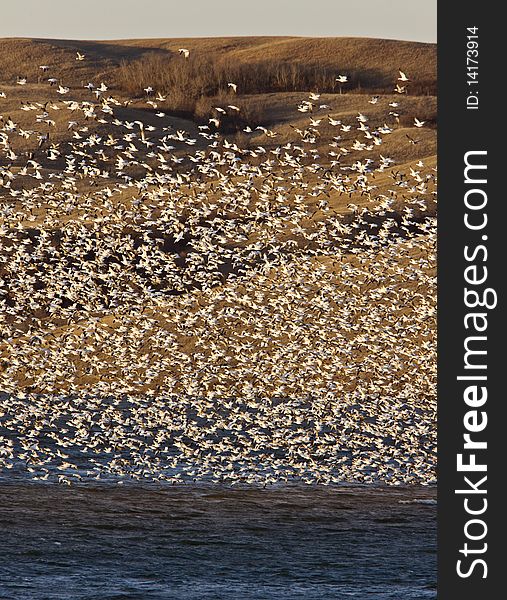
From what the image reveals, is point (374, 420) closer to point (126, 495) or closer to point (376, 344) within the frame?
point (376, 344)

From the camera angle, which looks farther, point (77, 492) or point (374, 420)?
point (374, 420)

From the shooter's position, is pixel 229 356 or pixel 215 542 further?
pixel 229 356

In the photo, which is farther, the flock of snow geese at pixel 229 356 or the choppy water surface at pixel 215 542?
the flock of snow geese at pixel 229 356

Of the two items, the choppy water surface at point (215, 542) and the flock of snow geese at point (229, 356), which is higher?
the flock of snow geese at point (229, 356)

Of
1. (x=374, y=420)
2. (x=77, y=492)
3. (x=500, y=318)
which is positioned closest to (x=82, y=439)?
(x=77, y=492)

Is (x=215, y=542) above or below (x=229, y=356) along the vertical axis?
below

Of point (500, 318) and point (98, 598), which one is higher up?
point (500, 318)

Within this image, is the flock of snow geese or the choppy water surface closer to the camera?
the choppy water surface

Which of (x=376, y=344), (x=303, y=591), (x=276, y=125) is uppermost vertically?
(x=276, y=125)
